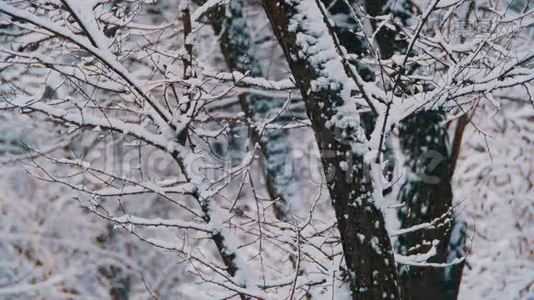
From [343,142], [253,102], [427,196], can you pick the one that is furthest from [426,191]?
[253,102]

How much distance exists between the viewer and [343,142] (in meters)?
3.08

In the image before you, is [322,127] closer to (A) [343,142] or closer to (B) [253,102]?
(A) [343,142]

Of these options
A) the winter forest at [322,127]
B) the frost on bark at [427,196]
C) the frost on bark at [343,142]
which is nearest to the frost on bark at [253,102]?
the winter forest at [322,127]

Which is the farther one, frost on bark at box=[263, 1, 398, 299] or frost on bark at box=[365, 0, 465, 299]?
frost on bark at box=[365, 0, 465, 299]

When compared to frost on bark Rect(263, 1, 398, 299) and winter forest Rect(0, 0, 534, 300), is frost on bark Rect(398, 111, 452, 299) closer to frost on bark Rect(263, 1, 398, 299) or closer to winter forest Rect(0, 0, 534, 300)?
winter forest Rect(0, 0, 534, 300)

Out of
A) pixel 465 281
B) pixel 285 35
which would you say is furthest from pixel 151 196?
pixel 285 35

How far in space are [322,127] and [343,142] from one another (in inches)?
5.3

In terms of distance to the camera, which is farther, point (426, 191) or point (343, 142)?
point (426, 191)

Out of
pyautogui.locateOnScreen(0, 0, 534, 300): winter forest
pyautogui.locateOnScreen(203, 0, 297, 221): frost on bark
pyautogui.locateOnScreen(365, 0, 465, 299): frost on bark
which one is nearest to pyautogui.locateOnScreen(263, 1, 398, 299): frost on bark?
pyautogui.locateOnScreen(0, 0, 534, 300): winter forest

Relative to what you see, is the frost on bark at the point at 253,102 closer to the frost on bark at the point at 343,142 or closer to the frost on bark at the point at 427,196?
the frost on bark at the point at 427,196

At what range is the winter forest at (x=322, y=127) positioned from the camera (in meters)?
3.09

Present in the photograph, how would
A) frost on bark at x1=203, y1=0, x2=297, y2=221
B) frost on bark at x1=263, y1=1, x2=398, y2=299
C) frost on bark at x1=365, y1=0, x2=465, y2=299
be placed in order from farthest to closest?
frost on bark at x1=203, y1=0, x2=297, y2=221 < frost on bark at x1=365, y1=0, x2=465, y2=299 < frost on bark at x1=263, y1=1, x2=398, y2=299

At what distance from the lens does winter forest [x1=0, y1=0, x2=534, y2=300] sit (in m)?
3.09

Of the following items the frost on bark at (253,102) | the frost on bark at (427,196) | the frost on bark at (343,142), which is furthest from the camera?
the frost on bark at (253,102)
